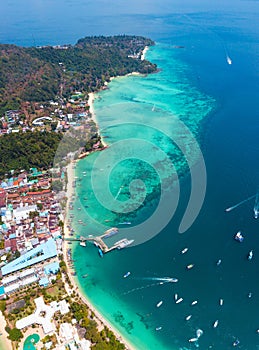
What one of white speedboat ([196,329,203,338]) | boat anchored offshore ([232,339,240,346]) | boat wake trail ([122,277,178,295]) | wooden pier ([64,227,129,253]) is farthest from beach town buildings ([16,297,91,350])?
boat anchored offshore ([232,339,240,346])

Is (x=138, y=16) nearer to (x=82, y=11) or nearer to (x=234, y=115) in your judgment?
(x=82, y=11)

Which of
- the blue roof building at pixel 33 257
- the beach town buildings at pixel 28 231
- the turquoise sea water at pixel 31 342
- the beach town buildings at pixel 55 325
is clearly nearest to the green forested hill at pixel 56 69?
the beach town buildings at pixel 28 231

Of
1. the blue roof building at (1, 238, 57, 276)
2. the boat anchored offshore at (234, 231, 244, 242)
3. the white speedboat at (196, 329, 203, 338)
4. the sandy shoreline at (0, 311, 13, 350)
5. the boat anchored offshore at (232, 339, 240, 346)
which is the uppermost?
the boat anchored offshore at (234, 231, 244, 242)

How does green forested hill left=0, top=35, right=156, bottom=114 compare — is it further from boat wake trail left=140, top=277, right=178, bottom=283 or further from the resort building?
boat wake trail left=140, top=277, right=178, bottom=283

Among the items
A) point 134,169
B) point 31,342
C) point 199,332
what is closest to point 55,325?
point 31,342

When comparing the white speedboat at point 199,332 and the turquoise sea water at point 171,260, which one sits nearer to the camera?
the white speedboat at point 199,332

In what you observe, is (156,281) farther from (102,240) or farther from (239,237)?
(239,237)

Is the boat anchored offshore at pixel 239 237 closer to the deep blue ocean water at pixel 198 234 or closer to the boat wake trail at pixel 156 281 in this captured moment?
the deep blue ocean water at pixel 198 234
